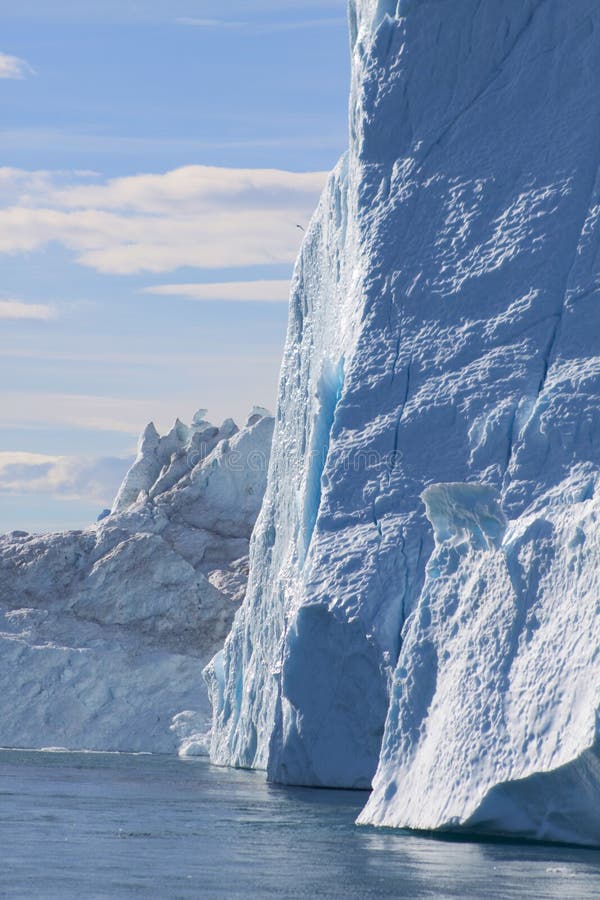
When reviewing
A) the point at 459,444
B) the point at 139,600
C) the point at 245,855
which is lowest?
the point at 245,855

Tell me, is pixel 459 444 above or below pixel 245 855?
above

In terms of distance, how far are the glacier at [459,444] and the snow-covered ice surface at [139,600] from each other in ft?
41.2

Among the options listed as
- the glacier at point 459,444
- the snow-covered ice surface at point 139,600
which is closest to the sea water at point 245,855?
the glacier at point 459,444

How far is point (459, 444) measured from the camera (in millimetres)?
17969

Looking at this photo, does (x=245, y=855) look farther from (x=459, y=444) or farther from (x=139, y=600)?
(x=139, y=600)

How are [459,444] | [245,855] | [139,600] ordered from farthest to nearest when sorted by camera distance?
[139,600] < [459,444] < [245,855]

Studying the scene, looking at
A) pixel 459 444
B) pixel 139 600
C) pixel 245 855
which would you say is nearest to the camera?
pixel 245 855

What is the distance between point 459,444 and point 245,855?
5.84 metres

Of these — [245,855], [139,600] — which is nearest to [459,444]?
[245,855]

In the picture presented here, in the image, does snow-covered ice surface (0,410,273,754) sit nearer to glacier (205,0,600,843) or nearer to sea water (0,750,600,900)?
glacier (205,0,600,843)

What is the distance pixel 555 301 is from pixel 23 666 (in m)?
21.5

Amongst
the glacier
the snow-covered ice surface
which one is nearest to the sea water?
the glacier

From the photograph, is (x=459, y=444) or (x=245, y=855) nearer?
(x=245, y=855)

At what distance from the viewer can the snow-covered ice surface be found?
35.3 meters
